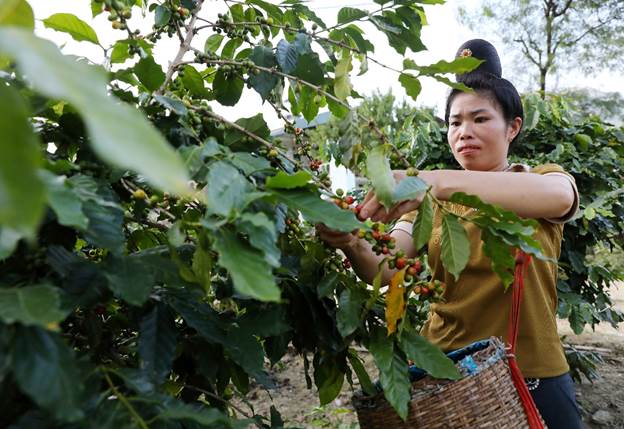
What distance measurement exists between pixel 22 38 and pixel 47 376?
1.26 feet

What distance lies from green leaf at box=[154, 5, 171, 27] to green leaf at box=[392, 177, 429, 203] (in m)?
0.69

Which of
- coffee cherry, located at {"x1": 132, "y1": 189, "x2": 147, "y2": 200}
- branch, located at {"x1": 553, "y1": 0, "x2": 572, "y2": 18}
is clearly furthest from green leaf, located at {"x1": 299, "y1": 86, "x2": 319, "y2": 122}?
branch, located at {"x1": 553, "y1": 0, "x2": 572, "y2": 18}

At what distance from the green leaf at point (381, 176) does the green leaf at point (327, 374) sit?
1.31 feet

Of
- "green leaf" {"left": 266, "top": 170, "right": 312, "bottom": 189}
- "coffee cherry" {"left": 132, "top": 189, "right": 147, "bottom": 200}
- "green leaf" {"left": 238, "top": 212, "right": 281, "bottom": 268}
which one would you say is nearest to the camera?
"green leaf" {"left": 238, "top": 212, "right": 281, "bottom": 268}

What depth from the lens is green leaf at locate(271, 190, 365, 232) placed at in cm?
73

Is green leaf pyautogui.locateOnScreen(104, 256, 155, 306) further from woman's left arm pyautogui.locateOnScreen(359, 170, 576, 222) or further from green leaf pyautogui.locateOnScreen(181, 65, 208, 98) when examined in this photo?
green leaf pyautogui.locateOnScreen(181, 65, 208, 98)

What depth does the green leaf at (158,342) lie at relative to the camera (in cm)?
78

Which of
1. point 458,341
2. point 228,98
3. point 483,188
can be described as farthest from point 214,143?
point 458,341

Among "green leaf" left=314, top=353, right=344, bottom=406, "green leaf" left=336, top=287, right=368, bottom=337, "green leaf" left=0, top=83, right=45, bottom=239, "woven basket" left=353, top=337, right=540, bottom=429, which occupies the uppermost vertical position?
"green leaf" left=0, top=83, right=45, bottom=239

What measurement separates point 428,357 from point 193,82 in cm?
81

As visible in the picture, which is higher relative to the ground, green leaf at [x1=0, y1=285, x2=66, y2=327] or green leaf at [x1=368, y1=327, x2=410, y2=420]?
green leaf at [x1=0, y1=285, x2=66, y2=327]

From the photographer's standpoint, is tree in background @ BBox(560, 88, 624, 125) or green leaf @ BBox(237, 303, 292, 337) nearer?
green leaf @ BBox(237, 303, 292, 337)

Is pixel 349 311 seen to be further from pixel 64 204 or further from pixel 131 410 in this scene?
pixel 64 204

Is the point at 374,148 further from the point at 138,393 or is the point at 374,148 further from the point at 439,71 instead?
the point at 138,393
